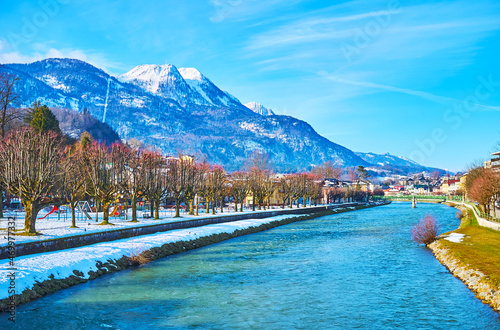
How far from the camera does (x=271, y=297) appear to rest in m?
26.0

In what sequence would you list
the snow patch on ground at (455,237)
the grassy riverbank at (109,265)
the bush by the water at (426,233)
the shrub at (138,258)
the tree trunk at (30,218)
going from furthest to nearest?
the bush by the water at (426,233) < the snow patch on ground at (455,237) < the tree trunk at (30,218) < the shrub at (138,258) < the grassy riverbank at (109,265)

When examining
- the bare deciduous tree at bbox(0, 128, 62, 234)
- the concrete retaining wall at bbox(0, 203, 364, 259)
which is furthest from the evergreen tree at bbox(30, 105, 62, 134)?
the bare deciduous tree at bbox(0, 128, 62, 234)

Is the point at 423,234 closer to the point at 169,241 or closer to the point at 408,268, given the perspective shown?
the point at 408,268

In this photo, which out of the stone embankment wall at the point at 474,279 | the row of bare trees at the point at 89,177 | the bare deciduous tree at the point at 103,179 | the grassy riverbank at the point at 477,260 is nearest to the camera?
the stone embankment wall at the point at 474,279

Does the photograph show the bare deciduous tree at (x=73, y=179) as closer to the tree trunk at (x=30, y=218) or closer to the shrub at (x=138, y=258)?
the tree trunk at (x=30, y=218)

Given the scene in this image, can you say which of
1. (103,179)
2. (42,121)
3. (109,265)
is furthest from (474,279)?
(42,121)

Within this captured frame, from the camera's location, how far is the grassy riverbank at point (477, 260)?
25578mm

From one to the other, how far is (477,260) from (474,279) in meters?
5.35

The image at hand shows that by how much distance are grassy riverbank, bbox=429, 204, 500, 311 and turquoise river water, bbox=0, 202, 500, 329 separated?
0.74m

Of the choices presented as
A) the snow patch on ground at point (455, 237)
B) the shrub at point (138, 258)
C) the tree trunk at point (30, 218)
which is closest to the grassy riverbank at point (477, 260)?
the snow patch on ground at point (455, 237)

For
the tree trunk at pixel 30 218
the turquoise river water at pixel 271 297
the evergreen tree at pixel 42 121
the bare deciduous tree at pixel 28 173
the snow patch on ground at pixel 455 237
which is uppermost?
the evergreen tree at pixel 42 121

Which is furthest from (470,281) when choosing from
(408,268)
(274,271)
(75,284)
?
(75,284)

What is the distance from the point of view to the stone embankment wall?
2430 cm

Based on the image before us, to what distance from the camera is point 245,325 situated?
2064cm
